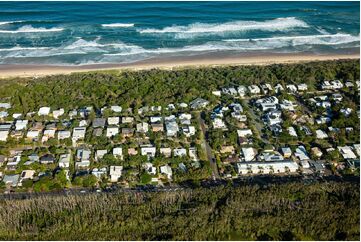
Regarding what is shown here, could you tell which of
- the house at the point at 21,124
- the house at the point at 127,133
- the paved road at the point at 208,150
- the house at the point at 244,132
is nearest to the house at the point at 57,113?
the house at the point at 21,124

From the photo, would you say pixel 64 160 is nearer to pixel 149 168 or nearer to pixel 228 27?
pixel 149 168

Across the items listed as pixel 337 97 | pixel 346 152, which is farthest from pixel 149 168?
pixel 337 97

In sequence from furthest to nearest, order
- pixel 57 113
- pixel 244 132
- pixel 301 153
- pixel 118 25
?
pixel 118 25
pixel 57 113
pixel 244 132
pixel 301 153

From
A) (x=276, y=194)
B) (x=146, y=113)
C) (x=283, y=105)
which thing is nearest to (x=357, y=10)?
(x=283, y=105)

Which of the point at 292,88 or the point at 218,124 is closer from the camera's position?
the point at 218,124

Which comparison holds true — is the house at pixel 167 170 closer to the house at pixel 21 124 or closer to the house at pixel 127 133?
the house at pixel 127 133

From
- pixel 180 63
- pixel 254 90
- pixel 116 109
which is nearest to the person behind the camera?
pixel 116 109

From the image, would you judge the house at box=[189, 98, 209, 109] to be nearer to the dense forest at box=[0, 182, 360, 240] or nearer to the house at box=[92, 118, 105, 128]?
the house at box=[92, 118, 105, 128]

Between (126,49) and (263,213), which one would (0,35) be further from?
(263,213)
